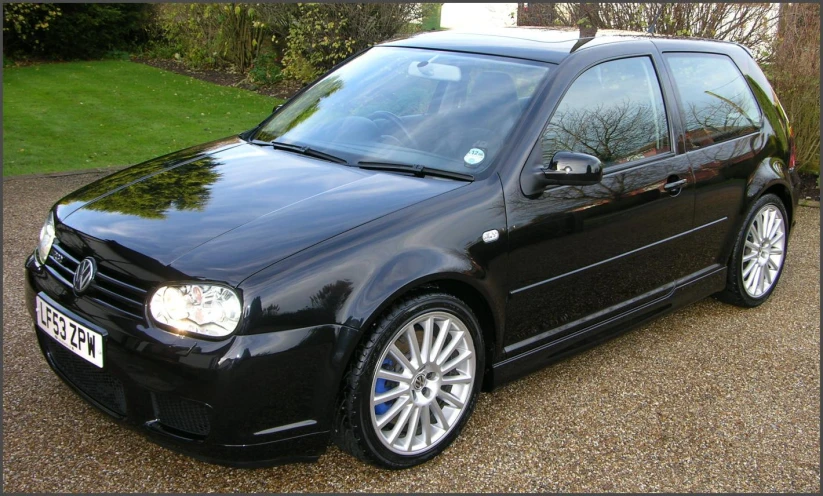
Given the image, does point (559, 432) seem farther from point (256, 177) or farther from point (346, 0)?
point (346, 0)

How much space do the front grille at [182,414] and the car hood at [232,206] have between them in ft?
1.42

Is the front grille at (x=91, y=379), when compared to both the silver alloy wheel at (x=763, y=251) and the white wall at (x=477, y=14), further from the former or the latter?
the white wall at (x=477, y=14)

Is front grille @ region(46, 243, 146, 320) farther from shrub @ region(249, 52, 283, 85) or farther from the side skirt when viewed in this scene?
shrub @ region(249, 52, 283, 85)

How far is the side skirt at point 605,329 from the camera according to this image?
3529mm

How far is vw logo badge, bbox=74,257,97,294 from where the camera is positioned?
115 inches

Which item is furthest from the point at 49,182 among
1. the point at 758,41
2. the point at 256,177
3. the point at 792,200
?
the point at 758,41

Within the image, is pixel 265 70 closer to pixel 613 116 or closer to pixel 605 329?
pixel 613 116

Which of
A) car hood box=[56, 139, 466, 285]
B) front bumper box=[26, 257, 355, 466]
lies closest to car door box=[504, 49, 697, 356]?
car hood box=[56, 139, 466, 285]

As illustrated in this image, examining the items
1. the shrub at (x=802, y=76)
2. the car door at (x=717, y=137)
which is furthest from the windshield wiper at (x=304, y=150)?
the shrub at (x=802, y=76)

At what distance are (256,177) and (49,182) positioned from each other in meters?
4.98

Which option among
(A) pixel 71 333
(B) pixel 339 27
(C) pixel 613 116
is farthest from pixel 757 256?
(B) pixel 339 27

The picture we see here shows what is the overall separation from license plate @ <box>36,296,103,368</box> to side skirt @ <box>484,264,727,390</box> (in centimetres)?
162

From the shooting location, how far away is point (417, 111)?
3814 millimetres

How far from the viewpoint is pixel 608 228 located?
3.74 meters
